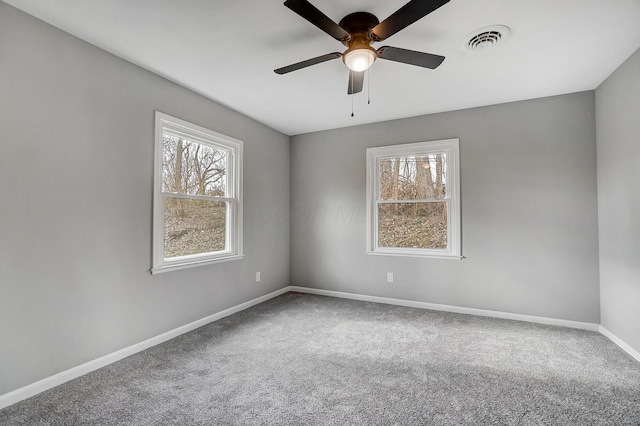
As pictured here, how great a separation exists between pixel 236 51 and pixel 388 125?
2394 millimetres

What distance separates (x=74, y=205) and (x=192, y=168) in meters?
1.24

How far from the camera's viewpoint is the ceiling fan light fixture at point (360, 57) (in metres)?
2.11

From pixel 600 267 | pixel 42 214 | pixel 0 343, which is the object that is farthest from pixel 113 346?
pixel 600 267

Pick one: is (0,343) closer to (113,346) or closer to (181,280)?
(113,346)

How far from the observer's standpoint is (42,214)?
2.15m

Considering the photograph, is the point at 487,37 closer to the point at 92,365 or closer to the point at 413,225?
the point at 413,225

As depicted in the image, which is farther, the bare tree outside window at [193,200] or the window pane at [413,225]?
the window pane at [413,225]

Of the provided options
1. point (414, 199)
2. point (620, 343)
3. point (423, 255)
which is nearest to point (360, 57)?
point (414, 199)

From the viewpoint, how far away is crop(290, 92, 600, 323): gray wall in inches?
131

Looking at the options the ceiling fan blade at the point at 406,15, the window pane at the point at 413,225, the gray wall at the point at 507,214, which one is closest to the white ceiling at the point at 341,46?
the ceiling fan blade at the point at 406,15

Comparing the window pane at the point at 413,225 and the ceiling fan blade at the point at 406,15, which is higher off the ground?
the ceiling fan blade at the point at 406,15

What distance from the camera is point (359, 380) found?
7.44 ft

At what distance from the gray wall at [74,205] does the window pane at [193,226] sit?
27cm

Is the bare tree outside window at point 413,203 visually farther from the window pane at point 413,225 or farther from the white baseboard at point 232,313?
the white baseboard at point 232,313
